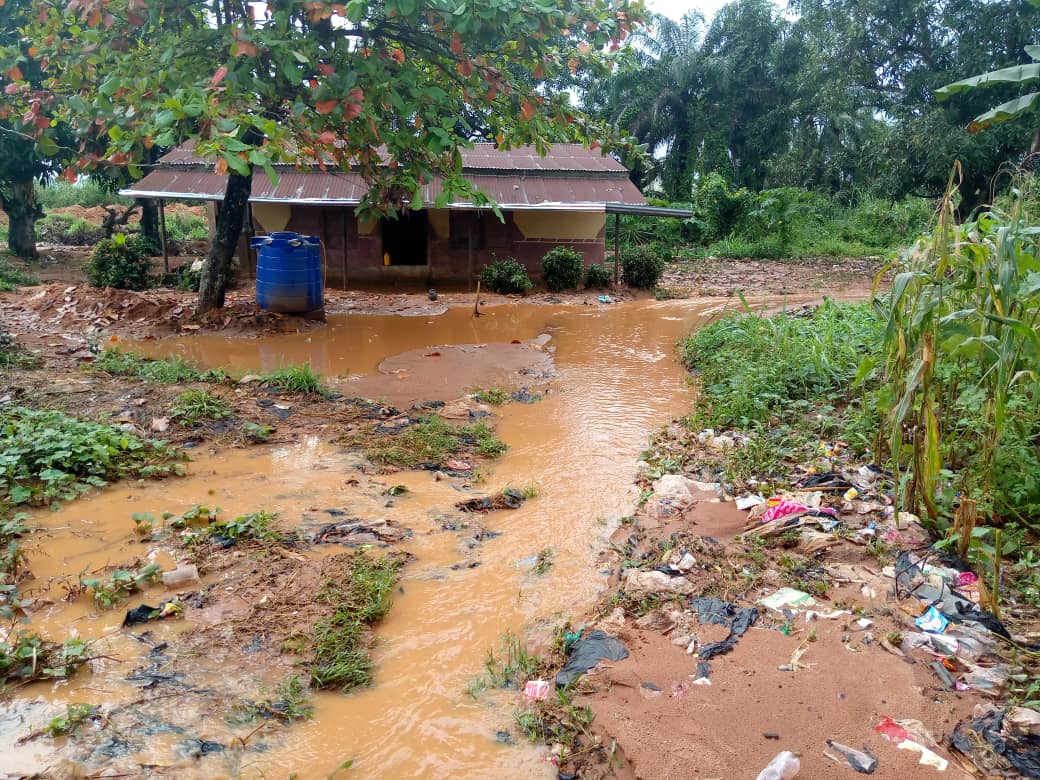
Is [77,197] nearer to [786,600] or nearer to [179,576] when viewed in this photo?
[179,576]

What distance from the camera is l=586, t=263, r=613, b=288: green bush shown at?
15227mm

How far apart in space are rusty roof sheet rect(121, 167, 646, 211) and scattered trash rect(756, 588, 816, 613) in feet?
36.9

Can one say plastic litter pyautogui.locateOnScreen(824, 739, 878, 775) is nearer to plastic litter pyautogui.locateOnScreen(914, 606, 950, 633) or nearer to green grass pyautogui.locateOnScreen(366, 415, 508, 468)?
plastic litter pyautogui.locateOnScreen(914, 606, 950, 633)

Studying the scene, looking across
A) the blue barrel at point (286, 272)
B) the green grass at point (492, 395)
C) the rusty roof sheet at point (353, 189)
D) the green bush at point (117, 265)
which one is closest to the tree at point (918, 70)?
the rusty roof sheet at point (353, 189)

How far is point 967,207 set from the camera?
20641 mm

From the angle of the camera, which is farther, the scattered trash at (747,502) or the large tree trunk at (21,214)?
the large tree trunk at (21,214)

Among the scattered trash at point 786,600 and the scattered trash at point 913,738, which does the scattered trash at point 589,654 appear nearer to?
the scattered trash at point 786,600

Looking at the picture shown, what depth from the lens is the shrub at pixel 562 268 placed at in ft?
49.1

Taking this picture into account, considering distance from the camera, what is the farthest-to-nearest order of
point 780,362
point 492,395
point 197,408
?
point 492,395 → point 780,362 → point 197,408

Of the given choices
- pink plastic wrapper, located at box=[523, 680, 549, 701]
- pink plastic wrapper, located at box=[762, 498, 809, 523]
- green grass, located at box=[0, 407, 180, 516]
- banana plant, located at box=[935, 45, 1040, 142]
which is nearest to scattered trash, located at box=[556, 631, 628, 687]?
pink plastic wrapper, located at box=[523, 680, 549, 701]

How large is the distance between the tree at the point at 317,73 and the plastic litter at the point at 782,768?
5.50 meters

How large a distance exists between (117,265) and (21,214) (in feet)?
22.1

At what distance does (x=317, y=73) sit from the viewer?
8.09 metres

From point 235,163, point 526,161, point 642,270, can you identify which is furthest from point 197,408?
point 526,161
